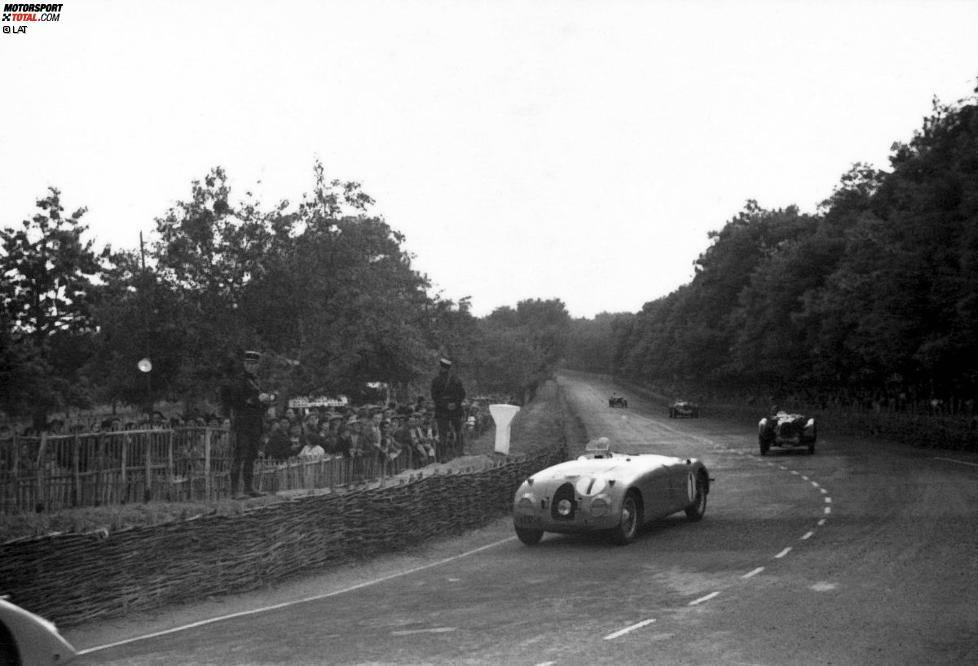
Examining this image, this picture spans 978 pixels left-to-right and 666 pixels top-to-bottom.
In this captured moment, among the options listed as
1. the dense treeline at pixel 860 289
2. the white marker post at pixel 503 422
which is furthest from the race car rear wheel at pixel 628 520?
the dense treeline at pixel 860 289

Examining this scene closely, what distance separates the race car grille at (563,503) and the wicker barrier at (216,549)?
230cm

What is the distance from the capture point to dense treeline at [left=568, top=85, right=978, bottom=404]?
4288 cm

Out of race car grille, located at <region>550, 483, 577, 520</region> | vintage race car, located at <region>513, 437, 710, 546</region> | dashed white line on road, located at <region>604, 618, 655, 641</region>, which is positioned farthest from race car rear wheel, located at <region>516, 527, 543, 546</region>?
dashed white line on road, located at <region>604, 618, 655, 641</region>

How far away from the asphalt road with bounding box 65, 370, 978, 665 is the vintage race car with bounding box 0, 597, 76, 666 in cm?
297

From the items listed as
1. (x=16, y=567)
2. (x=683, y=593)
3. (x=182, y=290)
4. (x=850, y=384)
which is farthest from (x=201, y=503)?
(x=850, y=384)

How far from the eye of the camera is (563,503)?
14367 mm

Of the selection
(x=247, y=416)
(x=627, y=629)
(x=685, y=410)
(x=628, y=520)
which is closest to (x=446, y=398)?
(x=628, y=520)

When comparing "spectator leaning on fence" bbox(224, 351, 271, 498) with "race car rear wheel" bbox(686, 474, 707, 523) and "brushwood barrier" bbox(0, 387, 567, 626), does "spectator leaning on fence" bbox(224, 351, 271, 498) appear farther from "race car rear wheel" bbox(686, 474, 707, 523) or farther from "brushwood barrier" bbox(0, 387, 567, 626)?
"race car rear wheel" bbox(686, 474, 707, 523)

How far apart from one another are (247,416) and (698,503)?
25.5 feet

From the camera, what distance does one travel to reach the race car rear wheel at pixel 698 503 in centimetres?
1689

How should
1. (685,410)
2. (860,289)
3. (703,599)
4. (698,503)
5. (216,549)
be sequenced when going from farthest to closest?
(685,410) < (860,289) < (698,503) < (216,549) < (703,599)

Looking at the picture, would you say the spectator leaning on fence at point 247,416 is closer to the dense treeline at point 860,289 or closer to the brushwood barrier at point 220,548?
the brushwood barrier at point 220,548

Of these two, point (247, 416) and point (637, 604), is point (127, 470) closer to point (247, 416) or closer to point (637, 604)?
point (247, 416)

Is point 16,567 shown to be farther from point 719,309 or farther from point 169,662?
point 719,309
